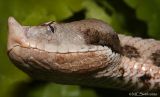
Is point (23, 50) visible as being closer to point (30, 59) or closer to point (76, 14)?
point (30, 59)

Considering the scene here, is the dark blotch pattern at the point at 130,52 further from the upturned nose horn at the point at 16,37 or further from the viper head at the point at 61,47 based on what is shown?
the upturned nose horn at the point at 16,37

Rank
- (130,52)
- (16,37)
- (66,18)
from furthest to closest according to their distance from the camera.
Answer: (66,18) < (130,52) < (16,37)

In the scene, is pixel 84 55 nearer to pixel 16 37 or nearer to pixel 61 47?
pixel 61 47

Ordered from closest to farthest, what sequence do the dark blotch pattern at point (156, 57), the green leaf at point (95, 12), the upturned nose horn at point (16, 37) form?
the upturned nose horn at point (16, 37) < the dark blotch pattern at point (156, 57) < the green leaf at point (95, 12)

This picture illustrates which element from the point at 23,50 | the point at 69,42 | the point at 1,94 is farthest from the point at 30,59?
the point at 1,94

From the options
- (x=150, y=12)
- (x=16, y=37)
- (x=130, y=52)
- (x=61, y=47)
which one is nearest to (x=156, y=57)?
(x=130, y=52)

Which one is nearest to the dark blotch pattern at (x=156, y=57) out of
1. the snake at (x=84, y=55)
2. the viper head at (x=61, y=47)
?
the snake at (x=84, y=55)

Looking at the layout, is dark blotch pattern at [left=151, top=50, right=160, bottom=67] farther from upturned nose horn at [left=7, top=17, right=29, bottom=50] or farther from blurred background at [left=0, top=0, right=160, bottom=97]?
upturned nose horn at [left=7, top=17, right=29, bottom=50]

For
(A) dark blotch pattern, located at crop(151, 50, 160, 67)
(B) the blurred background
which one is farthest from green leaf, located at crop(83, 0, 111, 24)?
(A) dark blotch pattern, located at crop(151, 50, 160, 67)
